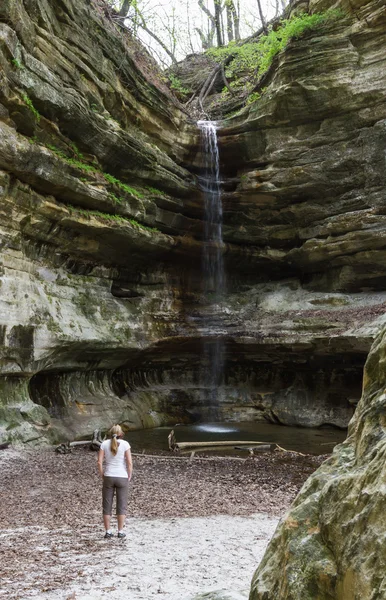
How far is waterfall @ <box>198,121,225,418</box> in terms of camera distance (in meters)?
22.6

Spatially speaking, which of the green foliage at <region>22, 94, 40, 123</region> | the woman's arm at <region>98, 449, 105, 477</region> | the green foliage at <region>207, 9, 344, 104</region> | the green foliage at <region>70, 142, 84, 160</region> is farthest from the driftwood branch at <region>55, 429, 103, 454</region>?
the green foliage at <region>207, 9, 344, 104</region>

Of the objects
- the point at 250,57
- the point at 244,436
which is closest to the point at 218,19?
the point at 250,57

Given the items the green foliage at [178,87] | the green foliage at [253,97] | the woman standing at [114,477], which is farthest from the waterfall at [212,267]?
the woman standing at [114,477]

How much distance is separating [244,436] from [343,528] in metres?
16.5

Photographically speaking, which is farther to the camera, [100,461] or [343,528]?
[100,461]

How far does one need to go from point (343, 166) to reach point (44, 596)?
62.9 feet

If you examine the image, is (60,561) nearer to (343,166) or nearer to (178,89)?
(343,166)

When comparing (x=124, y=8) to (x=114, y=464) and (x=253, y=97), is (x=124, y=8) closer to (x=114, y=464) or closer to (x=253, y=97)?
(x=253, y=97)

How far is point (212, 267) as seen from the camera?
24.1 m

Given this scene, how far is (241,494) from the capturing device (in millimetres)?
9773

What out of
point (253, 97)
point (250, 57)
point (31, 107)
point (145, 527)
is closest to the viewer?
point (145, 527)

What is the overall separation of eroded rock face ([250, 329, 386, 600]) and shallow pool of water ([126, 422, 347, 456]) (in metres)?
12.1

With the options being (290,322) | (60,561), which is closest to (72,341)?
(290,322)

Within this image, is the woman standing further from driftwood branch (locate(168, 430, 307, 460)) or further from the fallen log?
the fallen log
